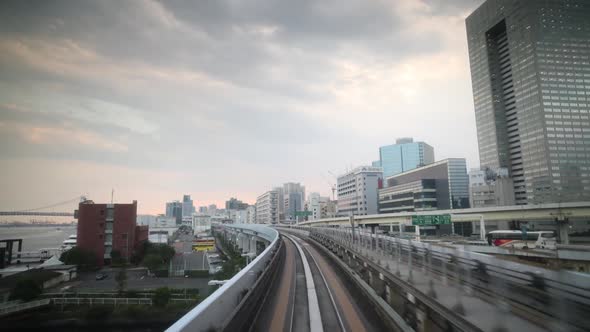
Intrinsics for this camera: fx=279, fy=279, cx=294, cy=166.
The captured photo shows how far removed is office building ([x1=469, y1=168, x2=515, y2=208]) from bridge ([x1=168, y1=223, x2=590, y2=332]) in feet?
334

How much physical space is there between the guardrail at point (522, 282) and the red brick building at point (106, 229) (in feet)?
201

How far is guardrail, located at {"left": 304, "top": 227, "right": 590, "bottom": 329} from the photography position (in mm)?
3760

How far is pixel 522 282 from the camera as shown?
4613 millimetres

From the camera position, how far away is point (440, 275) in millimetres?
7406

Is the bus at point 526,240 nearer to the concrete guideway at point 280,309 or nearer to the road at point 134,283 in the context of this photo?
the concrete guideway at point 280,309

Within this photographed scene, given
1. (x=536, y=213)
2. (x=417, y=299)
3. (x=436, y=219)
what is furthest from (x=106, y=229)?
(x=536, y=213)

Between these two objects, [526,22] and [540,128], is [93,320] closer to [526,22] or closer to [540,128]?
[540,128]

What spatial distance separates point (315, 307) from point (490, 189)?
10987 cm

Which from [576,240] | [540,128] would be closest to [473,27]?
[540,128]

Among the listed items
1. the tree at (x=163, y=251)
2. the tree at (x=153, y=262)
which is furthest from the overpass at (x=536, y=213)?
the tree at (x=163, y=251)

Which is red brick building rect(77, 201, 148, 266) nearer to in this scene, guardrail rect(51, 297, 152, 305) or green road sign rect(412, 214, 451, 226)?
guardrail rect(51, 297, 152, 305)

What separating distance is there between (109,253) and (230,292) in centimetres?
5884

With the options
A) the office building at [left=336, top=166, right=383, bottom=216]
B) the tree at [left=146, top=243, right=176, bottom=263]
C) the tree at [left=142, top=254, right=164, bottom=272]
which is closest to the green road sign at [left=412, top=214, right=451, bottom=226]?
the tree at [left=142, top=254, right=164, bottom=272]

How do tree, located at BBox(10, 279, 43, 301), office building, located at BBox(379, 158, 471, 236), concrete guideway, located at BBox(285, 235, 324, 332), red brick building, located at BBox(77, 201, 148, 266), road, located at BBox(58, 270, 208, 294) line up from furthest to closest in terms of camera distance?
office building, located at BBox(379, 158, 471, 236) → red brick building, located at BBox(77, 201, 148, 266) → road, located at BBox(58, 270, 208, 294) → tree, located at BBox(10, 279, 43, 301) → concrete guideway, located at BBox(285, 235, 324, 332)
